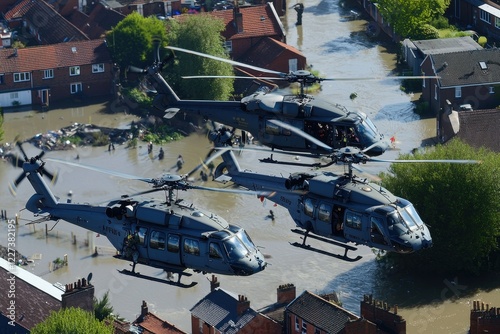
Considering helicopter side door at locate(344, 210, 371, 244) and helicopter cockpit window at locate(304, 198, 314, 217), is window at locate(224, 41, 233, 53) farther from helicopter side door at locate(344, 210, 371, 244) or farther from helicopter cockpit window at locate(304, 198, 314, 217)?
helicopter side door at locate(344, 210, 371, 244)

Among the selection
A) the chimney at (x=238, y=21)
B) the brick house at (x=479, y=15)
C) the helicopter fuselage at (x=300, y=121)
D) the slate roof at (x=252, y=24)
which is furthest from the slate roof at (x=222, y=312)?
the brick house at (x=479, y=15)

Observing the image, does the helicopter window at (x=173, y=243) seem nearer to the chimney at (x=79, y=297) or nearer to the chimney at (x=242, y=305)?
the chimney at (x=79, y=297)

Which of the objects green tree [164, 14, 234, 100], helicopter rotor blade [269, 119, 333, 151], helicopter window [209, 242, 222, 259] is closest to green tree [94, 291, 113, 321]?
helicopter rotor blade [269, 119, 333, 151]

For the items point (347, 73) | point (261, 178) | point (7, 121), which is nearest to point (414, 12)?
point (347, 73)

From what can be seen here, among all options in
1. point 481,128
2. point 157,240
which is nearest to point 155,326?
point 157,240

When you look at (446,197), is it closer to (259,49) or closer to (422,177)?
(422,177)

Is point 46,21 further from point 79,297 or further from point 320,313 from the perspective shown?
point 320,313
